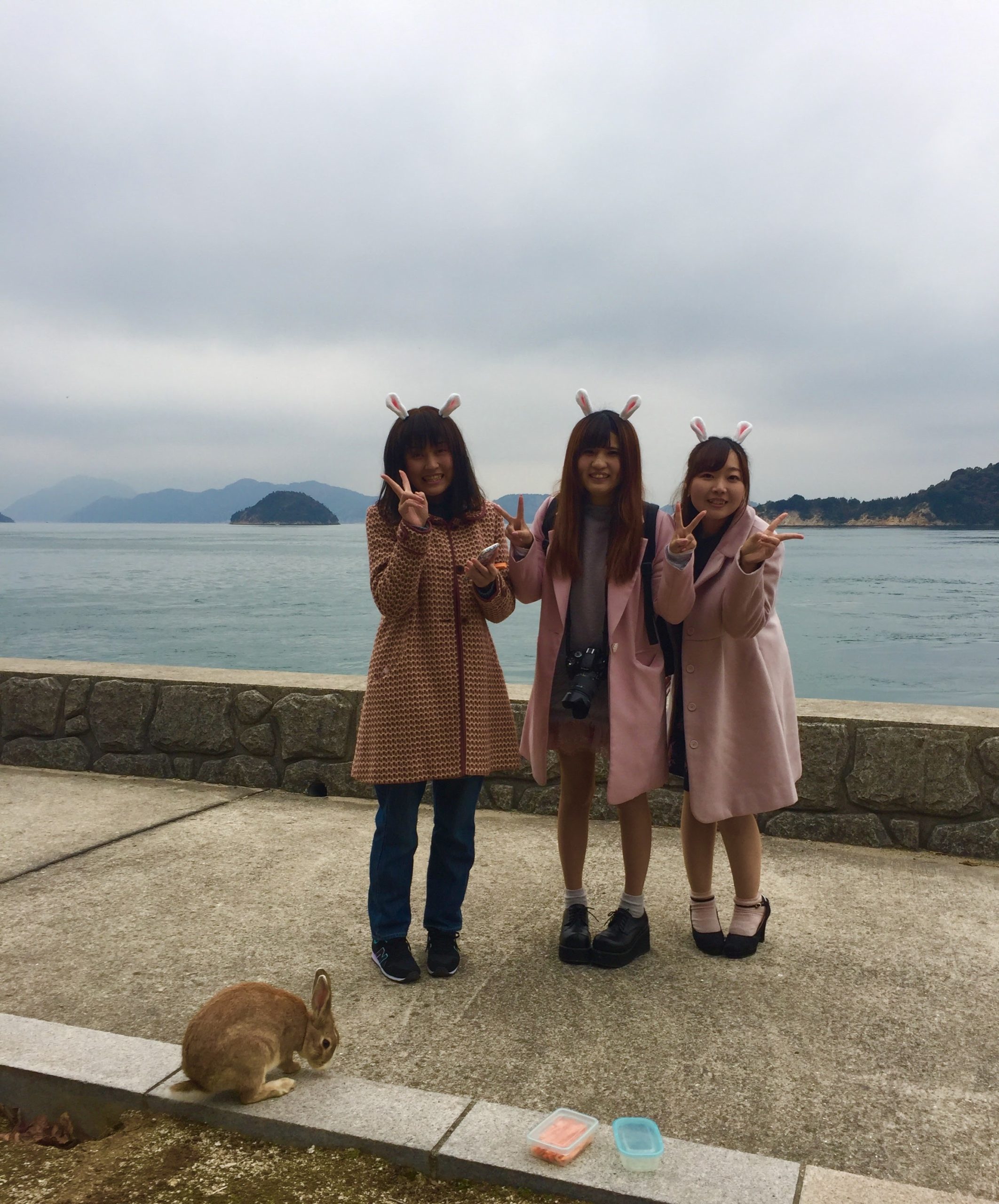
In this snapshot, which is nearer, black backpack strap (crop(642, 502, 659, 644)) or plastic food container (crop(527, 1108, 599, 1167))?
plastic food container (crop(527, 1108, 599, 1167))

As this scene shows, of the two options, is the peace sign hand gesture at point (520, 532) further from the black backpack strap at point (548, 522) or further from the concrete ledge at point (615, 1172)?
the concrete ledge at point (615, 1172)

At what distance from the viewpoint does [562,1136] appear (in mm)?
1969

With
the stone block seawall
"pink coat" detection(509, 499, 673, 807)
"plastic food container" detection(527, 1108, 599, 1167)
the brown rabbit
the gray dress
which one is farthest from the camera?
the stone block seawall

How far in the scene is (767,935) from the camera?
10.3 ft

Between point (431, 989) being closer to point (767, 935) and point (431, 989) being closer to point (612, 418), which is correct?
point (767, 935)

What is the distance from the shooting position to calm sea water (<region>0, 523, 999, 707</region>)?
21.9 meters

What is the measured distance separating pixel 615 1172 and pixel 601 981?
91cm

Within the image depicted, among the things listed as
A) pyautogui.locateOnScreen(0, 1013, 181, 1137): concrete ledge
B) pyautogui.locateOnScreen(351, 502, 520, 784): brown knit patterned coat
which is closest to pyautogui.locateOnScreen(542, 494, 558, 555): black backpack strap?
pyautogui.locateOnScreen(351, 502, 520, 784): brown knit patterned coat

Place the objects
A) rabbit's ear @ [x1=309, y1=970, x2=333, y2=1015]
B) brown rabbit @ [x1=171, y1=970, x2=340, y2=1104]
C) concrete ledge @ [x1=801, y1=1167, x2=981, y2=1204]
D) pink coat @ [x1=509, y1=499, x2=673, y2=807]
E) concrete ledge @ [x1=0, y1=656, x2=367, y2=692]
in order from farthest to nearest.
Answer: concrete ledge @ [x1=0, y1=656, x2=367, y2=692] < pink coat @ [x1=509, y1=499, x2=673, y2=807] < rabbit's ear @ [x1=309, y1=970, x2=333, y2=1015] < brown rabbit @ [x1=171, y1=970, x2=340, y2=1104] < concrete ledge @ [x1=801, y1=1167, x2=981, y2=1204]

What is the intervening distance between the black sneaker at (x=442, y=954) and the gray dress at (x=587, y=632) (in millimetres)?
650

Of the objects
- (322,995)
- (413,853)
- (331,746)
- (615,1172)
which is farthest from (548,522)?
(331,746)

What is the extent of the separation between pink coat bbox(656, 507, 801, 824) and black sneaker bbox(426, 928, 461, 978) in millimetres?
817

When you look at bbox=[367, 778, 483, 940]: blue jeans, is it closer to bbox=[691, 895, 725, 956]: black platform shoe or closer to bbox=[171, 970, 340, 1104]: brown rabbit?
bbox=[171, 970, 340, 1104]: brown rabbit

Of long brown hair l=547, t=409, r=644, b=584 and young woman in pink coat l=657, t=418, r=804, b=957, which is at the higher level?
long brown hair l=547, t=409, r=644, b=584
